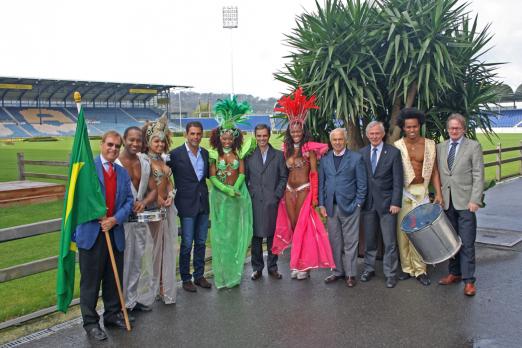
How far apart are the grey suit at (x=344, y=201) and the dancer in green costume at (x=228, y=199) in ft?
3.01

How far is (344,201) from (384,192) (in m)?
0.45

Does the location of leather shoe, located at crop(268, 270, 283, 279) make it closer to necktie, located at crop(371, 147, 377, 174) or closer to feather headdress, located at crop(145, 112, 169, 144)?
necktie, located at crop(371, 147, 377, 174)

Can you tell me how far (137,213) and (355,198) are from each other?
2.41 m

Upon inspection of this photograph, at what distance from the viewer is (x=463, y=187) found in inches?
195

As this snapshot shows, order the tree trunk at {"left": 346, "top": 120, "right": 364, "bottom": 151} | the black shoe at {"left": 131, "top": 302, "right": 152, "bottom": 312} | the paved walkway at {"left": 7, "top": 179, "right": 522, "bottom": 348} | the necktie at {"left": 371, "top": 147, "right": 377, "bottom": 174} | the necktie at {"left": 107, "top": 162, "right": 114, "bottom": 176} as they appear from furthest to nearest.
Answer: the tree trunk at {"left": 346, "top": 120, "right": 364, "bottom": 151}
the necktie at {"left": 371, "top": 147, "right": 377, "bottom": 174}
the black shoe at {"left": 131, "top": 302, "right": 152, "bottom": 312}
the necktie at {"left": 107, "top": 162, "right": 114, "bottom": 176}
the paved walkway at {"left": 7, "top": 179, "right": 522, "bottom": 348}

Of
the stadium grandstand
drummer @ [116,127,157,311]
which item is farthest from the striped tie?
the stadium grandstand

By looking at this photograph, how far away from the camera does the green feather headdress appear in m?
5.44

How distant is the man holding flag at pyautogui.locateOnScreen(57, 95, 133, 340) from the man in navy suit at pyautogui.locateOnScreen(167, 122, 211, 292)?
0.91 metres

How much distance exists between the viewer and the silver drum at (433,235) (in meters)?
4.84

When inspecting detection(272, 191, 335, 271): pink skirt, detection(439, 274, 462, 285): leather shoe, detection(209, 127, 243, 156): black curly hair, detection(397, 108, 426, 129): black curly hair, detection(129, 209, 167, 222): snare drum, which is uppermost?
detection(397, 108, 426, 129): black curly hair

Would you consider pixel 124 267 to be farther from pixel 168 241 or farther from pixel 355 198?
pixel 355 198

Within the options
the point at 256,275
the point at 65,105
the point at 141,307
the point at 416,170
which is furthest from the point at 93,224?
the point at 65,105

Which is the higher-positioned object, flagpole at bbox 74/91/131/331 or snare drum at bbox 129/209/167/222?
snare drum at bbox 129/209/167/222

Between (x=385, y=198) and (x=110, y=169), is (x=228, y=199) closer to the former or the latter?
(x=110, y=169)
